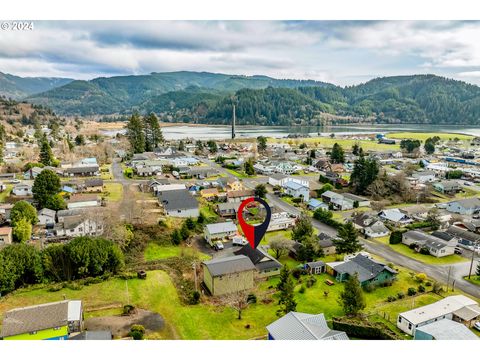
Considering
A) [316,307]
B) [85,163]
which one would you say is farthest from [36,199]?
[316,307]

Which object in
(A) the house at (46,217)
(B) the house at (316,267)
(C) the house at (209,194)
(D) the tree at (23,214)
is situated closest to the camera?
(B) the house at (316,267)

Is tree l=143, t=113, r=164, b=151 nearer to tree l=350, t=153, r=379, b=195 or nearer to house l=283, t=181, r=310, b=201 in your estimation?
house l=283, t=181, r=310, b=201

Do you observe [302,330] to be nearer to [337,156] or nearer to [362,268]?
[362,268]

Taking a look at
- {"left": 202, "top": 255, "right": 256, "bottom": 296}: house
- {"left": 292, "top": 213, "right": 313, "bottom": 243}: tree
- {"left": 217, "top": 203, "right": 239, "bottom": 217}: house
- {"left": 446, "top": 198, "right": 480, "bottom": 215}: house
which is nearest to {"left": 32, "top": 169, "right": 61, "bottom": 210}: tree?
{"left": 217, "top": 203, "right": 239, "bottom": 217}: house

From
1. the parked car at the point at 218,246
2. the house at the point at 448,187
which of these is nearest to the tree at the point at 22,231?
the parked car at the point at 218,246

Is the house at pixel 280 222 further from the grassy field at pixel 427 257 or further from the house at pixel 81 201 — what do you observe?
the house at pixel 81 201
